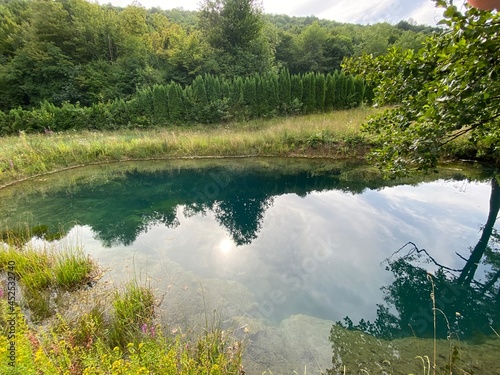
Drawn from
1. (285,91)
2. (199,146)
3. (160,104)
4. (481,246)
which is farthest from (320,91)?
(481,246)

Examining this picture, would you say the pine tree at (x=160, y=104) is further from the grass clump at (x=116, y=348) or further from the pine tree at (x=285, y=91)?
the grass clump at (x=116, y=348)

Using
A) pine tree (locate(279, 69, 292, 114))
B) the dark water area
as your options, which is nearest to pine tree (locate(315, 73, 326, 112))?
pine tree (locate(279, 69, 292, 114))

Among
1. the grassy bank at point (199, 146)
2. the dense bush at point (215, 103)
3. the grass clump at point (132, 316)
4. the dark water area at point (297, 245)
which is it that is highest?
the dense bush at point (215, 103)

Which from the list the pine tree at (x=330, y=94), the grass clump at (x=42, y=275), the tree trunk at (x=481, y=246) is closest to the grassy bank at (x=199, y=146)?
the tree trunk at (x=481, y=246)

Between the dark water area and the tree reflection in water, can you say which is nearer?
the tree reflection in water

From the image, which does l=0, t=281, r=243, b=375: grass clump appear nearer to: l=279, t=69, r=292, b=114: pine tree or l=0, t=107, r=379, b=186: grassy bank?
l=0, t=107, r=379, b=186: grassy bank

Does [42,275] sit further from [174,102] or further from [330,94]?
[330,94]

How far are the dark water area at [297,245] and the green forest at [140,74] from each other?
29.2ft

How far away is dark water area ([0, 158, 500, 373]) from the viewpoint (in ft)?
10.5

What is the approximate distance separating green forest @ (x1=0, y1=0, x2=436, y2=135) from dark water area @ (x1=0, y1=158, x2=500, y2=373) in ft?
29.2

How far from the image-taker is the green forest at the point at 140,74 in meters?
16.5

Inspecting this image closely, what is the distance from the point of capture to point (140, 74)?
21953 millimetres

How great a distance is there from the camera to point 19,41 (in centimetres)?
2333

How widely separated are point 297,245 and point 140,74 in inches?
878
